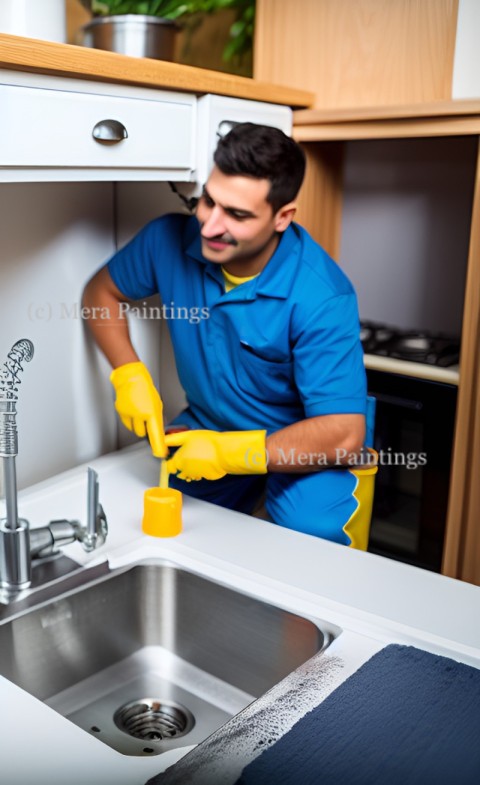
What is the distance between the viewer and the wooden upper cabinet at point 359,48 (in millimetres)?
1703

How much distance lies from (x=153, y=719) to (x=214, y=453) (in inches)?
19.2

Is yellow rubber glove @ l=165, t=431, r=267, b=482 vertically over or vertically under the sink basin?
over

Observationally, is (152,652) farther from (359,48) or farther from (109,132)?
(359,48)

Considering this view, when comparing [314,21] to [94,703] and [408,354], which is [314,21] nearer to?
[408,354]

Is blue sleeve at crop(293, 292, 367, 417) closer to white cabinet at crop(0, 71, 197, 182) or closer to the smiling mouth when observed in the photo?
the smiling mouth

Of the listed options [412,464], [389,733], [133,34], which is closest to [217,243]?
[133,34]

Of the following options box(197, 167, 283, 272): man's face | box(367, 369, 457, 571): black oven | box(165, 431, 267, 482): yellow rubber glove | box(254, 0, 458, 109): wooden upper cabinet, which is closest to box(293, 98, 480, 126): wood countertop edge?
box(254, 0, 458, 109): wooden upper cabinet

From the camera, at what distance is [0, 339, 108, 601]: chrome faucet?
37.6 inches

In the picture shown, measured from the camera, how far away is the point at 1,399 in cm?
95

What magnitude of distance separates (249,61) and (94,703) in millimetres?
1662

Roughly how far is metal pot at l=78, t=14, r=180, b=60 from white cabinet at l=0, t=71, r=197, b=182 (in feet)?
0.81

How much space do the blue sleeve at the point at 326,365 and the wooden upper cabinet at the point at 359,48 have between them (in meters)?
0.58

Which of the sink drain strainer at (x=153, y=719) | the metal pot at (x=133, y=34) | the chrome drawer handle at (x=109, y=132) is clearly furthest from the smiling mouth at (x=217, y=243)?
the sink drain strainer at (x=153, y=719)

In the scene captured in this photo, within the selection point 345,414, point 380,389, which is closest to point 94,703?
point 345,414
